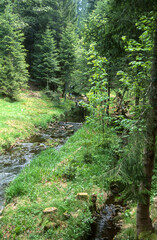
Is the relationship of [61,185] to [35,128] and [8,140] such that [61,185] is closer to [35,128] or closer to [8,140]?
[8,140]

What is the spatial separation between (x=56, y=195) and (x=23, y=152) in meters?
5.82

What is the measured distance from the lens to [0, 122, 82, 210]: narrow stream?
26.2ft

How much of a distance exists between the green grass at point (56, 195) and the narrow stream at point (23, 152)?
864 mm

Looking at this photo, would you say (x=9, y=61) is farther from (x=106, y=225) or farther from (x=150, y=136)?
(x=150, y=136)

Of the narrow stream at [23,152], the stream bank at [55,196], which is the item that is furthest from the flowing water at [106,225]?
the narrow stream at [23,152]

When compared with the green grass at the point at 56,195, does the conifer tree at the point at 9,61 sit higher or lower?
higher

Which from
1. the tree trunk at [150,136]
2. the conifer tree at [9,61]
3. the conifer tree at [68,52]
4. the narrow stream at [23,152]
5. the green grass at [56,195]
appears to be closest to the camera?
the tree trunk at [150,136]

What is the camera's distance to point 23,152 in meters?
10.9

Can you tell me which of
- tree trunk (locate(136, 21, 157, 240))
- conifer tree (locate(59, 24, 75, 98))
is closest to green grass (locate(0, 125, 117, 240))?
tree trunk (locate(136, 21, 157, 240))

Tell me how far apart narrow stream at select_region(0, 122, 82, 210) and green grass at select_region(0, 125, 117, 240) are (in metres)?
0.86

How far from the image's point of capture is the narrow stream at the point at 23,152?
314 inches

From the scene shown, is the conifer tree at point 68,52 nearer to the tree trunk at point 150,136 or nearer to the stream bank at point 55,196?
the stream bank at point 55,196

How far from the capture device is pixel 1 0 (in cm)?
2608

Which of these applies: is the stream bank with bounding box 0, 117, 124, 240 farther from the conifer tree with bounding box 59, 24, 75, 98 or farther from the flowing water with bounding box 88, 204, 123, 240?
the conifer tree with bounding box 59, 24, 75, 98
